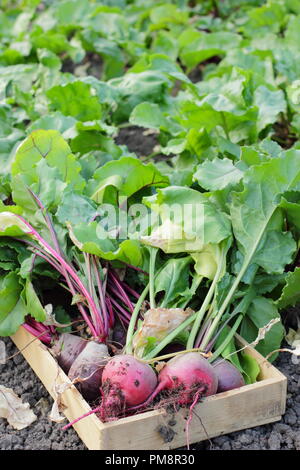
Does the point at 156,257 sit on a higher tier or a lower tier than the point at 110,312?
higher

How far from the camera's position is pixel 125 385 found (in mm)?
1981

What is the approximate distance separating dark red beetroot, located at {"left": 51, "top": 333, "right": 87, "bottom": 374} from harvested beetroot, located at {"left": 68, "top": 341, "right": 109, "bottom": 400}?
9 cm

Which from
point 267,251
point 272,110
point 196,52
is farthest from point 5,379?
point 196,52

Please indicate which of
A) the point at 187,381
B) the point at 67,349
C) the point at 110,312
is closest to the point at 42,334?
the point at 67,349

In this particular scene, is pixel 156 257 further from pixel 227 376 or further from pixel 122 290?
pixel 227 376

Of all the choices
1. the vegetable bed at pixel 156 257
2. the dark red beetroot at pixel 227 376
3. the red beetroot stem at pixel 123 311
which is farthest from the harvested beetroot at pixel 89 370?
the dark red beetroot at pixel 227 376

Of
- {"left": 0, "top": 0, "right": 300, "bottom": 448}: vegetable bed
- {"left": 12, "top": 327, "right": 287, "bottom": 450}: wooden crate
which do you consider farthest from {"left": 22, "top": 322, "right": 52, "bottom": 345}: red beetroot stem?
{"left": 12, "top": 327, "right": 287, "bottom": 450}: wooden crate

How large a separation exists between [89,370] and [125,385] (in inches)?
7.7

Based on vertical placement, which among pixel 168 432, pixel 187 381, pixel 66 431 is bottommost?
pixel 66 431

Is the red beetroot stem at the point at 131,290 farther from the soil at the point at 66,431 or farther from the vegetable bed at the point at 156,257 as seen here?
the soil at the point at 66,431

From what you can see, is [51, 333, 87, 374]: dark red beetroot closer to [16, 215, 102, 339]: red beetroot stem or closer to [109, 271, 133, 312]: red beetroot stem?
[16, 215, 102, 339]: red beetroot stem

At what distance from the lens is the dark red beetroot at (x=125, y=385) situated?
6.49ft

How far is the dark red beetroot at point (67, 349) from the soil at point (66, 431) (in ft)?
0.55

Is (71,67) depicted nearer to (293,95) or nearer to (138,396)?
(293,95)
